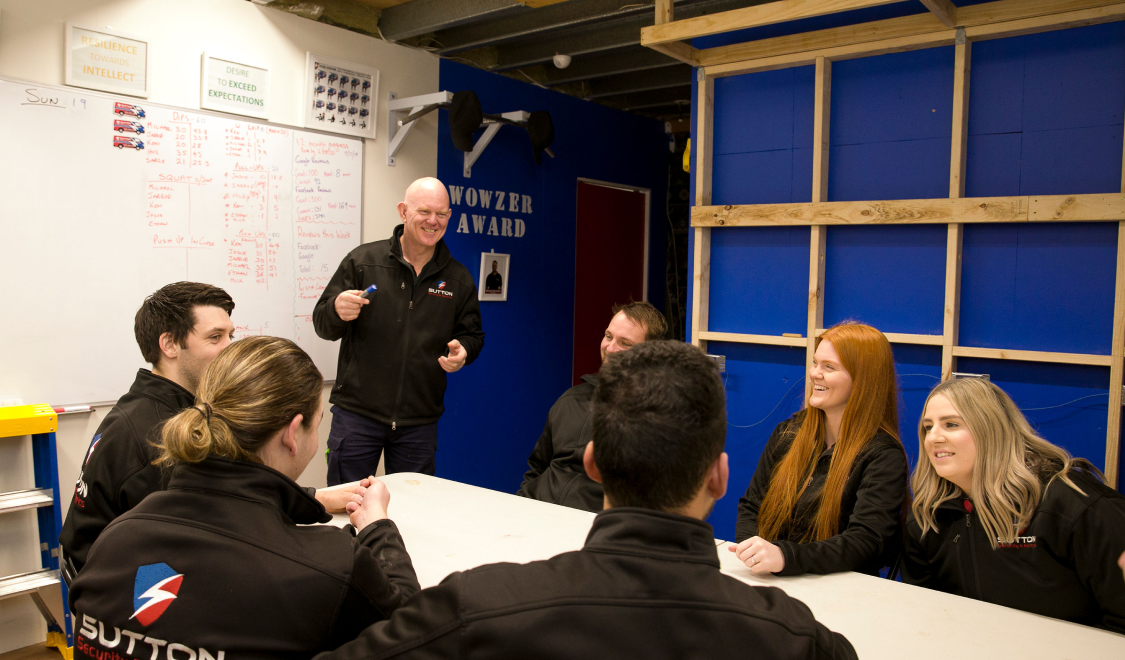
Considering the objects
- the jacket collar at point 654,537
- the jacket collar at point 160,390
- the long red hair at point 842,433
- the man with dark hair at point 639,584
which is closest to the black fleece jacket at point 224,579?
the man with dark hair at point 639,584

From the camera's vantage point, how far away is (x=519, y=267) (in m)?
5.19

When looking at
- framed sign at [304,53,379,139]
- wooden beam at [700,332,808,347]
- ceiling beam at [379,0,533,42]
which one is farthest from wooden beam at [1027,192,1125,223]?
framed sign at [304,53,379,139]

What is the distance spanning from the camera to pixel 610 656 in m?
0.88

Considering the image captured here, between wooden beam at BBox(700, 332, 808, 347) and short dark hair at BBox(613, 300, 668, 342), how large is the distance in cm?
116

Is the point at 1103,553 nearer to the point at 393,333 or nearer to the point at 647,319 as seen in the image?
the point at 647,319

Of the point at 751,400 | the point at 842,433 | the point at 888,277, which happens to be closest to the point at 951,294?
the point at 888,277

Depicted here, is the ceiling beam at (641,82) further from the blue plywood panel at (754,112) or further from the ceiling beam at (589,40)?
the blue plywood panel at (754,112)

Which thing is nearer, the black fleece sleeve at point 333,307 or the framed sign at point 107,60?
the framed sign at point 107,60

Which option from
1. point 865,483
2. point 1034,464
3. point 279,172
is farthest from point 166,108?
point 1034,464

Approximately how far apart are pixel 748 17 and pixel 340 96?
2.06 m

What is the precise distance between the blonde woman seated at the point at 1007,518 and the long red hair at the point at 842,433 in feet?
0.63

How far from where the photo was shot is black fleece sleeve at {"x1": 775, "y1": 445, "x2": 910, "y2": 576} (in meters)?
1.77

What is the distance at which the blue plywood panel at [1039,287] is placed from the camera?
9.58 ft

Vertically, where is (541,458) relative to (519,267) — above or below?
below
